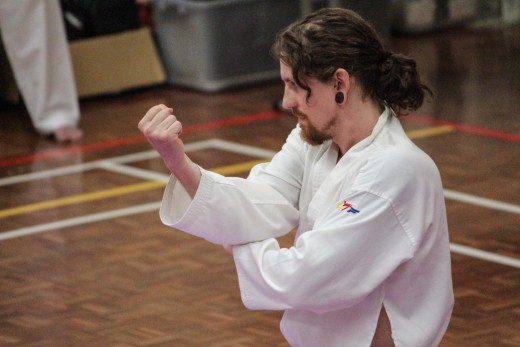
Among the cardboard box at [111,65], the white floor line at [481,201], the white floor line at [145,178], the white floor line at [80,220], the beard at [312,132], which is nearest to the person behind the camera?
the beard at [312,132]

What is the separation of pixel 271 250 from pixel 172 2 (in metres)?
7.29

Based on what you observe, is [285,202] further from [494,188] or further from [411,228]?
[494,188]

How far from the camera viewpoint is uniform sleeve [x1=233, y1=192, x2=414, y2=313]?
8.87 ft

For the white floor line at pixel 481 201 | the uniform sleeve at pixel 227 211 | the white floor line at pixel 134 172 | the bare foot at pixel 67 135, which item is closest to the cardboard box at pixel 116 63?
the bare foot at pixel 67 135

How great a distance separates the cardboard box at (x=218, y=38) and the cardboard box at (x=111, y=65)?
20cm

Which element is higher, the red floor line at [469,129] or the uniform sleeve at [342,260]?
the uniform sleeve at [342,260]

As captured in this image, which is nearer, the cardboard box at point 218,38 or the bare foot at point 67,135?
the bare foot at point 67,135

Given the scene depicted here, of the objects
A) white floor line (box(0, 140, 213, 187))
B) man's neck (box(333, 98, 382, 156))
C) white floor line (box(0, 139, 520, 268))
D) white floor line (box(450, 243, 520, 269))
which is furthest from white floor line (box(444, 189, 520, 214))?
man's neck (box(333, 98, 382, 156))

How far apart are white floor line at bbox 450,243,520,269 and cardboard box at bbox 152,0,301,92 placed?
453cm

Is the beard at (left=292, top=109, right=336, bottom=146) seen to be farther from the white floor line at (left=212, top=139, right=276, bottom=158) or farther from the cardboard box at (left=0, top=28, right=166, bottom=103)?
the cardboard box at (left=0, top=28, right=166, bottom=103)

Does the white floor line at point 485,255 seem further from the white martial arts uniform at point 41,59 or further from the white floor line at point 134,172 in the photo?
the white martial arts uniform at point 41,59

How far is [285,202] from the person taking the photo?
3.05 m

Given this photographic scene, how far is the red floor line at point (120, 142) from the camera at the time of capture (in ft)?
26.1

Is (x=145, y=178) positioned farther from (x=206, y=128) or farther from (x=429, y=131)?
(x=429, y=131)
